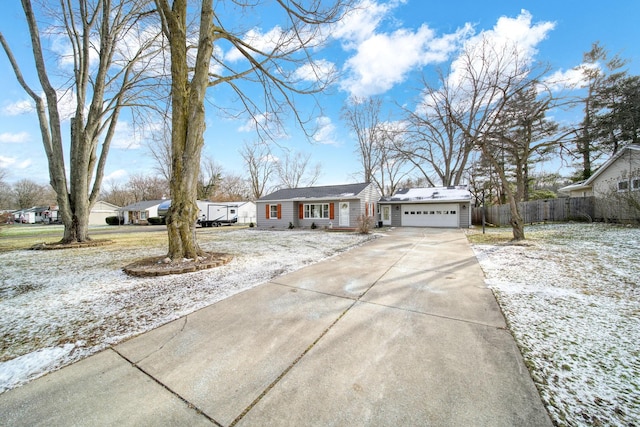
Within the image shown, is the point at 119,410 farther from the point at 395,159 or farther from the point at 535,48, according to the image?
the point at 395,159

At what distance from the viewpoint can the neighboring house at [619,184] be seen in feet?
33.5

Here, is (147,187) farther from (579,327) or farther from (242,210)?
(579,327)

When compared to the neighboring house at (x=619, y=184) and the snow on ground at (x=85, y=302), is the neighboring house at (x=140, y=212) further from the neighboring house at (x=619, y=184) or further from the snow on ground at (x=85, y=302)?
the neighboring house at (x=619, y=184)

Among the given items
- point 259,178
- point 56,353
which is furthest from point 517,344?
point 259,178

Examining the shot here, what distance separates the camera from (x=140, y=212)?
30266mm

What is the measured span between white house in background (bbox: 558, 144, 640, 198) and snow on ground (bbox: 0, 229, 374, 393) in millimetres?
15661

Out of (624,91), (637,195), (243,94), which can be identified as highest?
(624,91)

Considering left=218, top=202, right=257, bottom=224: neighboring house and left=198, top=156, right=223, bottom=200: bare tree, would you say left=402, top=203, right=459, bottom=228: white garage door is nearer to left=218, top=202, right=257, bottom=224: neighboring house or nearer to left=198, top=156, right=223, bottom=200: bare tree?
left=218, top=202, right=257, bottom=224: neighboring house

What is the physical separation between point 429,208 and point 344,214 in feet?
21.6

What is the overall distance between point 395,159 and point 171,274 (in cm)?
2295

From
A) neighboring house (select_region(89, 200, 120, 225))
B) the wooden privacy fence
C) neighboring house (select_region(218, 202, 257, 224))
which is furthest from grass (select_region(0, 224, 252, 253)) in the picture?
neighboring house (select_region(89, 200, 120, 225))

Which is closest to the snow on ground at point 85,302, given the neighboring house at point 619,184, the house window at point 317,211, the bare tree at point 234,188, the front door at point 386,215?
the house window at point 317,211

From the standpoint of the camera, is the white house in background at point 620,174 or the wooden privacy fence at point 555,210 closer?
the white house in background at point 620,174

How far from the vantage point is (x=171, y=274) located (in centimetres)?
477
